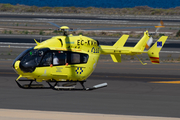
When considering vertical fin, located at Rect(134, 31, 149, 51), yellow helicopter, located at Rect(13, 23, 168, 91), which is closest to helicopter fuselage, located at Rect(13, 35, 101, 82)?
yellow helicopter, located at Rect(13, 23, 168, 91)

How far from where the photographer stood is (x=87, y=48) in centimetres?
1561

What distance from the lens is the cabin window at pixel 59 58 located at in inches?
591

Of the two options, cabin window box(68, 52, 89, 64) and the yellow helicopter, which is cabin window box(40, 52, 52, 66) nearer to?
the yellow helicopter

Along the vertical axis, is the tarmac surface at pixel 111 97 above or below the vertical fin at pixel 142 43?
below

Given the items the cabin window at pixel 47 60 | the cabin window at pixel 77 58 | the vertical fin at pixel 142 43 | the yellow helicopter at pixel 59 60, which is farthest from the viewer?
the vertical fin at pixel 142 43

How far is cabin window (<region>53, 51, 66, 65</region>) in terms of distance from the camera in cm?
1502

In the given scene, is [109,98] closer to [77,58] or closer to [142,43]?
[77,58]

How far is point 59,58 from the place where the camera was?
49.7 ft

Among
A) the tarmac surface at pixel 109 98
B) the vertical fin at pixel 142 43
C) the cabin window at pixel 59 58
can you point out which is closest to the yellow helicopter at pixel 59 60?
the cabin window at pixel 59 58

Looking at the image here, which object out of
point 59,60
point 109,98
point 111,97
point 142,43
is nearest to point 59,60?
point 59,60

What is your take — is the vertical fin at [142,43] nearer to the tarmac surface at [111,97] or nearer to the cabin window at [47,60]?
the tarmac surface at [111,97]

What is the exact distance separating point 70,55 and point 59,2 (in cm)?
14118

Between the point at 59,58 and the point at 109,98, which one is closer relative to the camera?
the point at 59,58

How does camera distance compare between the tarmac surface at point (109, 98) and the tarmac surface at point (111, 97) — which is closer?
the tarmac surface at point (109, 98)
